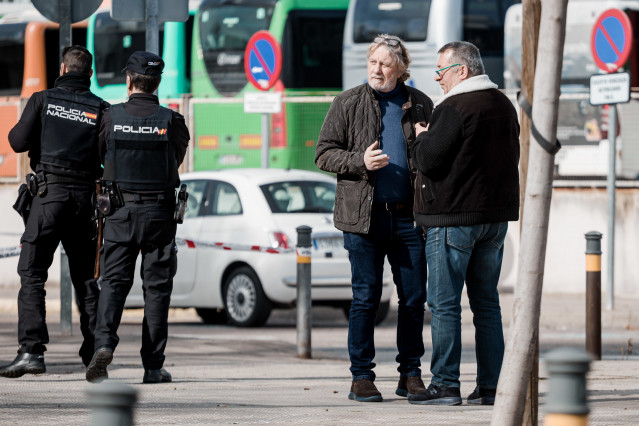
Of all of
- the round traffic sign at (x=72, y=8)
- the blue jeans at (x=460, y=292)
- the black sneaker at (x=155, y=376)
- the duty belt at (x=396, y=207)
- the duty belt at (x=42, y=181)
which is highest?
the round traffic sign at (x=72, y=8)

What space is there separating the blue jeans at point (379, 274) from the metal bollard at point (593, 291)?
3.68 meters

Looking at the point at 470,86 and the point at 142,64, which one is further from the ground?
the point at 142,64

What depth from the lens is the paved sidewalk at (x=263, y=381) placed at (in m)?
7.37

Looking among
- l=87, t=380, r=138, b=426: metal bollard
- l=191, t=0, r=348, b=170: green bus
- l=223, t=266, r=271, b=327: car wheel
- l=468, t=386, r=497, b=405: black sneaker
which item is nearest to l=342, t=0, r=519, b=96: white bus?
l=191, t=0, r=348, b=170: green bus

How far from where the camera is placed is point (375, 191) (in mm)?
8188

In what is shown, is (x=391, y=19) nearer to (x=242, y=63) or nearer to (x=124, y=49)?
(x=242, y=63)

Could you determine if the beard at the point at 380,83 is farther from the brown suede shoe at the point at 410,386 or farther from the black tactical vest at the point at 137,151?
the brown suede shoe at the point at 410,386

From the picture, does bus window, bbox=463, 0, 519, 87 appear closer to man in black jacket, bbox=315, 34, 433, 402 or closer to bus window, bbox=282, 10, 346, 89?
bus window, bbox=282, 10, 346, 89

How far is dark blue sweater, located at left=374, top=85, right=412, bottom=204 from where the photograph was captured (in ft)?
26.9

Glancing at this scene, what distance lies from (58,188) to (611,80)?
8.87 m

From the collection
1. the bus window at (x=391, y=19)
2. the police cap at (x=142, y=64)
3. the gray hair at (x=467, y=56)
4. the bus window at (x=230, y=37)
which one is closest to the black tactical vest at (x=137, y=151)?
the police cap at (x=142, y=64)

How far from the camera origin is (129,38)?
31672 mm

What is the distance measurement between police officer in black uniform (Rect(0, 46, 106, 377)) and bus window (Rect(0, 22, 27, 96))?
22.9 m

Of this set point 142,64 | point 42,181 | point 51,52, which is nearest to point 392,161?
point 142,64
